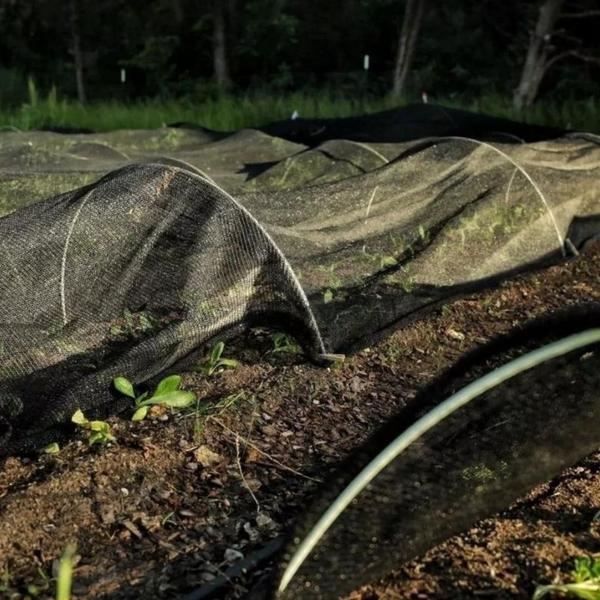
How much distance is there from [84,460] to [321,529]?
1.25 meters

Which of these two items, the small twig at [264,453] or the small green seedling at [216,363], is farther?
the small green seedling at [216,363]

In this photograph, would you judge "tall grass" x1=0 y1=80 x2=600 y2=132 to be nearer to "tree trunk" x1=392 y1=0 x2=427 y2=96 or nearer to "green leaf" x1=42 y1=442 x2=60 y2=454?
"tree trunk" x1=392 y1=0 x2=427 y2=96

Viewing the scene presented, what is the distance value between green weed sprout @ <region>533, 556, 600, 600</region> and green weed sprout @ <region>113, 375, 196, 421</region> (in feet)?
5.34

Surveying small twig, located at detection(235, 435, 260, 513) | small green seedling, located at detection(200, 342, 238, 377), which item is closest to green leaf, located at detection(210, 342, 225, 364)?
small green seedling, located at detection(200, 342, 238, 377)

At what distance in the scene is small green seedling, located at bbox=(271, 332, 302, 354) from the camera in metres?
3.86

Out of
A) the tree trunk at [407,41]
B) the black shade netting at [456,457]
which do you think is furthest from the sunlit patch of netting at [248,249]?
the tree trunk at [407,41]

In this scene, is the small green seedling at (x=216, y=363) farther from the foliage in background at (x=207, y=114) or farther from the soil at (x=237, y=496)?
the foliage in background at (x=207, y=114)

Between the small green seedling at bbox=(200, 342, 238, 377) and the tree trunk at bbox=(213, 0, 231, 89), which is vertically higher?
the tree trunk at bbox=(213, 0, 231, 89)

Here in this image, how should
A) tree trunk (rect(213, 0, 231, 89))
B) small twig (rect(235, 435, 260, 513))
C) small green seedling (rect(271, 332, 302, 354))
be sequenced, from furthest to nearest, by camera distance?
tree trunk (rect(213, 0, 231, 89))
small green seedling (rect(271, 332, 302, 354))
small twig (rect(235, 435, 260, 513))

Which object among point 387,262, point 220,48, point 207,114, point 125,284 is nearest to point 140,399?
point 125,284

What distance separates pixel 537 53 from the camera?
11906mm

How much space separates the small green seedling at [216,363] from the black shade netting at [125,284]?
62 millimetres

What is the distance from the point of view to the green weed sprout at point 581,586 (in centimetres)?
192

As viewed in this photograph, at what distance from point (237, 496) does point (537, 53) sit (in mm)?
10485
